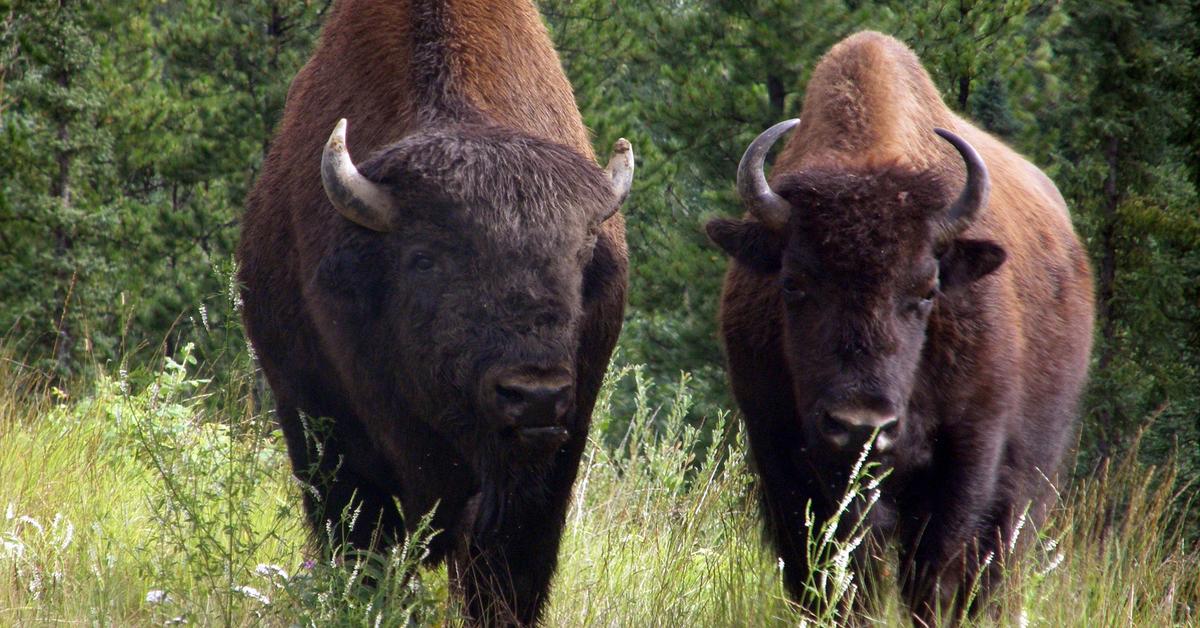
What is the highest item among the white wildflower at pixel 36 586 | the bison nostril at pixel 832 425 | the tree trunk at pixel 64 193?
the bison nostril at pixel 832 425

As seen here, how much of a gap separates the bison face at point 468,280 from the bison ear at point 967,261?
130 centimetres

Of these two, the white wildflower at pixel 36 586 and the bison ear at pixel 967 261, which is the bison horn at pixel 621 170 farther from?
the white wildflower at pixel 36 586

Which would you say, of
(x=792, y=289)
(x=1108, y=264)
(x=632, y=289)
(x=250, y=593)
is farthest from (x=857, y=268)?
(x=632, y=289)

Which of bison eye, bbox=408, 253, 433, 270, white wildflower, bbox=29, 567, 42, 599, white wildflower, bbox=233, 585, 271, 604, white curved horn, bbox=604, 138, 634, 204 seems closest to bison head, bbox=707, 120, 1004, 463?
white curved horn, bbox=604, 138, 634, 204

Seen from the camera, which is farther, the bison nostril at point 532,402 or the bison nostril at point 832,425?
the bison nostril at point 832,425

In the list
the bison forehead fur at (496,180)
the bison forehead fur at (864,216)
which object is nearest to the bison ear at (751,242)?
the bison forehead fur at (864,216)

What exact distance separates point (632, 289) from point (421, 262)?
1224 cm

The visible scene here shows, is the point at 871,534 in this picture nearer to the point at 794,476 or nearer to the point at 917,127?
the point at 794,476

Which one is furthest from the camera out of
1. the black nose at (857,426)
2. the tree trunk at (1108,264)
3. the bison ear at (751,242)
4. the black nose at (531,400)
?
the tree trunk at (1108,264)

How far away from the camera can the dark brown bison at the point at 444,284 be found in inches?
175

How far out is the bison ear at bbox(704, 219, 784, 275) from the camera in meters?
5.29

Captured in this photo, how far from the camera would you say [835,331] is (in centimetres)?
483

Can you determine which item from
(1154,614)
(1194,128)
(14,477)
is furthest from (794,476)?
(1194,128)

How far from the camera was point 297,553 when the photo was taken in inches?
240
